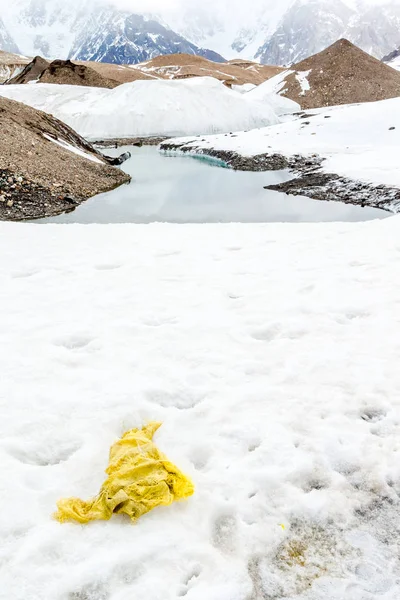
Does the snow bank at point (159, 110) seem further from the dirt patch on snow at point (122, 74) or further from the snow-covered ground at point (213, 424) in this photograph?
the dirt patch on snow at point (122, 74)

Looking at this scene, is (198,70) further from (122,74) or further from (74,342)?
(74,342)

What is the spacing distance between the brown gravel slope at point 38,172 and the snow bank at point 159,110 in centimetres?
3077

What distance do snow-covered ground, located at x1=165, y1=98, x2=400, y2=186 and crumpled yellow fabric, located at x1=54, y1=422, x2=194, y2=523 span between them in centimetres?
1691

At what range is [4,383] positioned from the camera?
417 centimetres

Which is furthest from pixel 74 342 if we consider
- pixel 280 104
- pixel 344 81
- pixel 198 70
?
pixel 198 70

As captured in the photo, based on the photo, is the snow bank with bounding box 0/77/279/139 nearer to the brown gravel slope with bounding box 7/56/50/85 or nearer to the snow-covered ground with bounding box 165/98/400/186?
the snow-covered ground with bounding box 165/98/400/186

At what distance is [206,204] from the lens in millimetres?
17047

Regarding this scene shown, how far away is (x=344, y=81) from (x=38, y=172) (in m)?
64.5

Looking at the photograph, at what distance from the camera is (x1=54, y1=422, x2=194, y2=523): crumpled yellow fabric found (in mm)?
2811

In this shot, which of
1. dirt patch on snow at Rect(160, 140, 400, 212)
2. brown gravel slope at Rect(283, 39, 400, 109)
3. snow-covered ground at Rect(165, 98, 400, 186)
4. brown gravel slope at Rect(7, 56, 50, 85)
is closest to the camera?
dirt patch on snow at Rect(160, 140, 400, 212)

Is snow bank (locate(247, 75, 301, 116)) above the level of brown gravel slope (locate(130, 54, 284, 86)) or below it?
below

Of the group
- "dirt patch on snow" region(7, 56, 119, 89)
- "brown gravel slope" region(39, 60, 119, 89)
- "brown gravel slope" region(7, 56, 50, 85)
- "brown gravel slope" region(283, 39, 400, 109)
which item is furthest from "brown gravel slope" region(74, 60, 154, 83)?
"brown gravel slope" region(283, 39, 400, 109)

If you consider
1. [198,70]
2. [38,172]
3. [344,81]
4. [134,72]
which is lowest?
[38,172]

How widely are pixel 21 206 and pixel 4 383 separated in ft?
37.2
